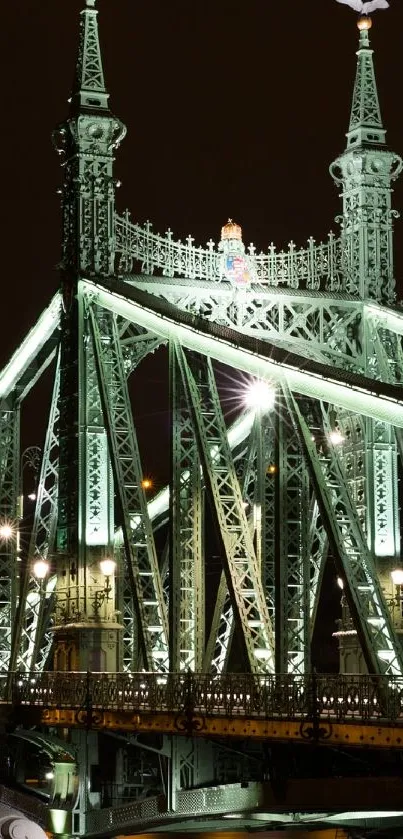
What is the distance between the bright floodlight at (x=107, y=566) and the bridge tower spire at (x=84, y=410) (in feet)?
0.11

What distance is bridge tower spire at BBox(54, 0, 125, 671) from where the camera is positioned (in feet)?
163

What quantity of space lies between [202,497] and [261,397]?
285 centimetres

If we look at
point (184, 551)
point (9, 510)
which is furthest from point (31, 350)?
point (184, 551)

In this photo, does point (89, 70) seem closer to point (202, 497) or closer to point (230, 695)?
point (202, 497)

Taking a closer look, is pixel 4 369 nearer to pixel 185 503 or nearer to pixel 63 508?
pixel 63 508

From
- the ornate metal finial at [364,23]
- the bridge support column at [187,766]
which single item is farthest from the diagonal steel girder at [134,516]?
the ornate metal finial at [364,23]

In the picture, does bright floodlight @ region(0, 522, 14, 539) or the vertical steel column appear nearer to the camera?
the vertical steel column

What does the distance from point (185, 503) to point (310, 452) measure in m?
9.40

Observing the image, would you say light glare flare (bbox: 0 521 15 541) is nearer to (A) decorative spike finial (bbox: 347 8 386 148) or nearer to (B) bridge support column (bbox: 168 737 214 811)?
(A) decorative spike finial (bbox: 347 8 386 148)

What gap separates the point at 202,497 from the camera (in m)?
48.8

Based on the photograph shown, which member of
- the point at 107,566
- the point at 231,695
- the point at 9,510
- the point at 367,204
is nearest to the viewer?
the point at 231,695

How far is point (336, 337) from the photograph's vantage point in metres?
51.3

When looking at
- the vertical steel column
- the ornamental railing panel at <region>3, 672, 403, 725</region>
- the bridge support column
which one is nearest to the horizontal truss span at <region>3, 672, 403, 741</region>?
the ornamental railing panel at <region>3, 672, 403, 725</region>

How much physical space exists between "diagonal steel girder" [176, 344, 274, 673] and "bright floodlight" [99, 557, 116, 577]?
5.72 meters
